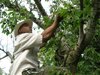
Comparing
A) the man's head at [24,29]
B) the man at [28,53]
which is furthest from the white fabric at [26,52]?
the man's head at [24,29]

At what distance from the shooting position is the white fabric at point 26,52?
87.3 inches

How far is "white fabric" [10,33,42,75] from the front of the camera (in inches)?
87.3

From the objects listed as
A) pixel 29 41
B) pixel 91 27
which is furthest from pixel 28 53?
pixel 91 27

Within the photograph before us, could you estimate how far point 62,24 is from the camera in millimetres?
2658

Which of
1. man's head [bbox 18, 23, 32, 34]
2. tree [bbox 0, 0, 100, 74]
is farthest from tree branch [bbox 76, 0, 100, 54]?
man's head [bbox 18, 23, 32, 34]

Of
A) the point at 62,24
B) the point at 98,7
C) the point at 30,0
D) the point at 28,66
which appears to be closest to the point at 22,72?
the point at 28,66

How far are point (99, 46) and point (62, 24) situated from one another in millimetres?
A: 2010

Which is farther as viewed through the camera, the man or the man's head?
the man's head

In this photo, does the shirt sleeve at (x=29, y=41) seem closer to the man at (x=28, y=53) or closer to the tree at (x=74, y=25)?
the man at (x=28, y=53)

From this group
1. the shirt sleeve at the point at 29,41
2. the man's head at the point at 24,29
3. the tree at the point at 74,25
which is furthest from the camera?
the man's head at the point at 24,29

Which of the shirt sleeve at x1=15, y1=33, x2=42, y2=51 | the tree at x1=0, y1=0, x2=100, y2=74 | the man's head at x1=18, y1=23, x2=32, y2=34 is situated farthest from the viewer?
the man's head at x1=18, y1=23, x2=32, y2=34

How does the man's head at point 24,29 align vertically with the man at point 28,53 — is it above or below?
above

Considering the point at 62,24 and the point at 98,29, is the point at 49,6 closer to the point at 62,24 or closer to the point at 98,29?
the point at 98,29

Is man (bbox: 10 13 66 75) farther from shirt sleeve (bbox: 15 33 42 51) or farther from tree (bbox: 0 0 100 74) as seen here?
tree (bbox: 0 0 100 74)
